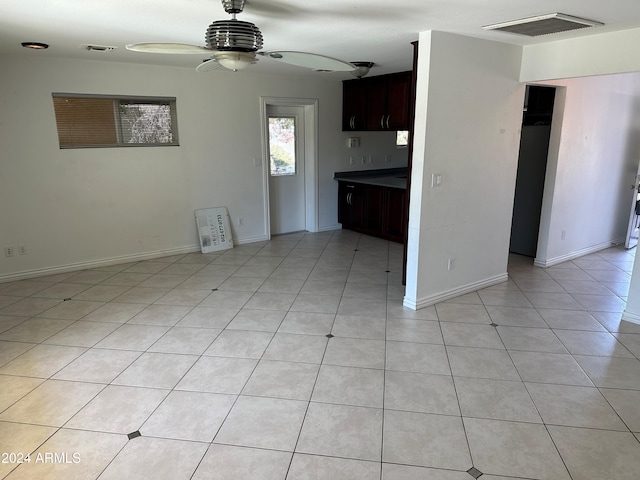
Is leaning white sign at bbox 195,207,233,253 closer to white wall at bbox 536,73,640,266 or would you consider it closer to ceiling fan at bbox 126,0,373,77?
ceiling fan at bbox 126,0,373,77

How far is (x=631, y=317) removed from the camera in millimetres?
3750

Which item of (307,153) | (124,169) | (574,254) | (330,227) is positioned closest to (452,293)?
(574,254)

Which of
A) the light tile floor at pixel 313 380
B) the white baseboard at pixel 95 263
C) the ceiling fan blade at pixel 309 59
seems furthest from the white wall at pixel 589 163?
the white baseboard at pixel 95 263

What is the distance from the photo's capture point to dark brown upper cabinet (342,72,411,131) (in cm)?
573

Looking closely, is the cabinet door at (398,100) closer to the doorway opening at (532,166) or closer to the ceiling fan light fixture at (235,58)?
the doorway opening at (532,166)

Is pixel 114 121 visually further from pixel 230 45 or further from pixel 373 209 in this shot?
pixel 373 209

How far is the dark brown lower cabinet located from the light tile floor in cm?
160

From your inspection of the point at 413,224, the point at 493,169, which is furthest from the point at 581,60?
the point at 413,224

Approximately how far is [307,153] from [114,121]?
2.78 metres

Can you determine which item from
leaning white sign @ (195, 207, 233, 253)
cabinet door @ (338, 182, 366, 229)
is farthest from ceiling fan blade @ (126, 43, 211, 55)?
cabinet door @ (338, 182, 366, 229)

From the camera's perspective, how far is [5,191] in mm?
4527

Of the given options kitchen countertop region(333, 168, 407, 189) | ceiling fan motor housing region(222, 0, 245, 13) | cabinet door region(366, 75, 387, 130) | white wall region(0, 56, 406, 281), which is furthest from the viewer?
kitchen countertop region(333, 168, 407, 189)

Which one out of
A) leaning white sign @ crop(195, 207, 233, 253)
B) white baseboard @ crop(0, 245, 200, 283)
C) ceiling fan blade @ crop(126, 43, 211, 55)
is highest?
ceiling fan blade @ crop(126, 43, 211, 55)

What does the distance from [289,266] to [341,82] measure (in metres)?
3.16
